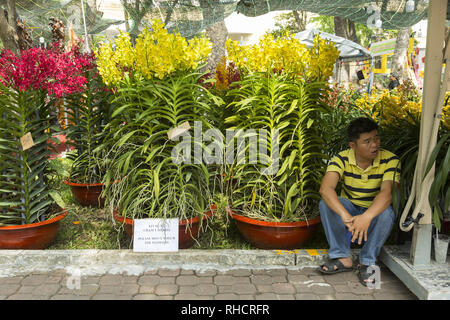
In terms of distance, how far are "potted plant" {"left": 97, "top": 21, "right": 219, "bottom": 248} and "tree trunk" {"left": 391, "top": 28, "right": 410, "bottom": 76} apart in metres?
11.0

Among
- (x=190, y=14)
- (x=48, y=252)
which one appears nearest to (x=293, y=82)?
(x=48, y=252)

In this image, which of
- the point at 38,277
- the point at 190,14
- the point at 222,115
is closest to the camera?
the point at 38,277

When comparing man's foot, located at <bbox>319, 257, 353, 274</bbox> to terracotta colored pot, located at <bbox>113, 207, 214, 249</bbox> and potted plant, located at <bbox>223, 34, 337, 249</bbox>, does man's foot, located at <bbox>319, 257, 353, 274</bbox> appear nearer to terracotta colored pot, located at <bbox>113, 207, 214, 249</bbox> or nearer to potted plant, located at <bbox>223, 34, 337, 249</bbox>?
potted plant, located at <bbox>223, 34, 337, 249</bbox>

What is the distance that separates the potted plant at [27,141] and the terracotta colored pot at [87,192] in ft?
2.70

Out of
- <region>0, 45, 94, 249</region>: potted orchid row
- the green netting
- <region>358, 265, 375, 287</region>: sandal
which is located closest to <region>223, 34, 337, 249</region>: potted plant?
<region>358, 265, 375, 287</region>: sandal

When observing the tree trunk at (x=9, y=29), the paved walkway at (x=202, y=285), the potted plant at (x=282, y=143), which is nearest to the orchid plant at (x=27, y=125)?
the paved walkway at (x=202, y=285)

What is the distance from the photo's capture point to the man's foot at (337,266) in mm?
2641

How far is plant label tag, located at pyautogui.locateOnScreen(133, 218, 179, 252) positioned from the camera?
2820 millimetres

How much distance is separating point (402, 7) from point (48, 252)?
445cm

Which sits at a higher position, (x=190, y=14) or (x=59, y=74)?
(x=190, y=14)

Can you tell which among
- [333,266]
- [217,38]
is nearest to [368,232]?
[333,266]

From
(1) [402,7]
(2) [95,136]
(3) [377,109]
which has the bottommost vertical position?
(2) [95,136]

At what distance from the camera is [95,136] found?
12.2 feet
